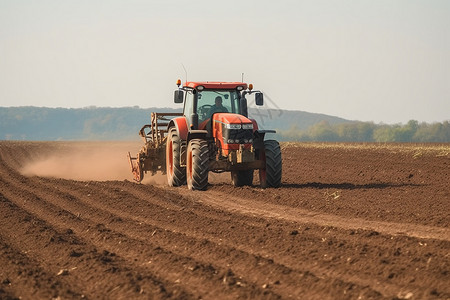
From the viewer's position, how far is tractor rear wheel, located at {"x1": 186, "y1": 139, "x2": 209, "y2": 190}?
1547cm

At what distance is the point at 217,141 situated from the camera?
53.4ft

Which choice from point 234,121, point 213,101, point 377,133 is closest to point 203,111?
point 213,101

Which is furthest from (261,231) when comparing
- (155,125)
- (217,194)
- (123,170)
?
(123,170)

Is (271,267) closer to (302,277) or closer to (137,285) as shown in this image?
(302,277)

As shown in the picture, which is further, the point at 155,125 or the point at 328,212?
the point at 155,125

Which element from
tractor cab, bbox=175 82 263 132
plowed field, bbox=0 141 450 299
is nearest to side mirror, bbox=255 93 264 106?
tractor cab, bbox=175 82 263 132

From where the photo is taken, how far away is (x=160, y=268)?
26.8 feet

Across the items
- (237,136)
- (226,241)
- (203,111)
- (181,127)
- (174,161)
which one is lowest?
(226,241)

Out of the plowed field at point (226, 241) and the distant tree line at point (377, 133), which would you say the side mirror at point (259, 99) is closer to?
the plowed field at point (226, 241)

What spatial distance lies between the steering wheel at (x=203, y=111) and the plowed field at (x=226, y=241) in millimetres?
1597

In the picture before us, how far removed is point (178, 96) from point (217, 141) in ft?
4.26

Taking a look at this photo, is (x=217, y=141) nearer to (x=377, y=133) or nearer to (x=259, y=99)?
(x=259, y=99)

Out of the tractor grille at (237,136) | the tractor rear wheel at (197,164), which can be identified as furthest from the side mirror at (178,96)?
the tractor grille at (237,136)

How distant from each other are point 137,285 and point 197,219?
4380 millimetres
